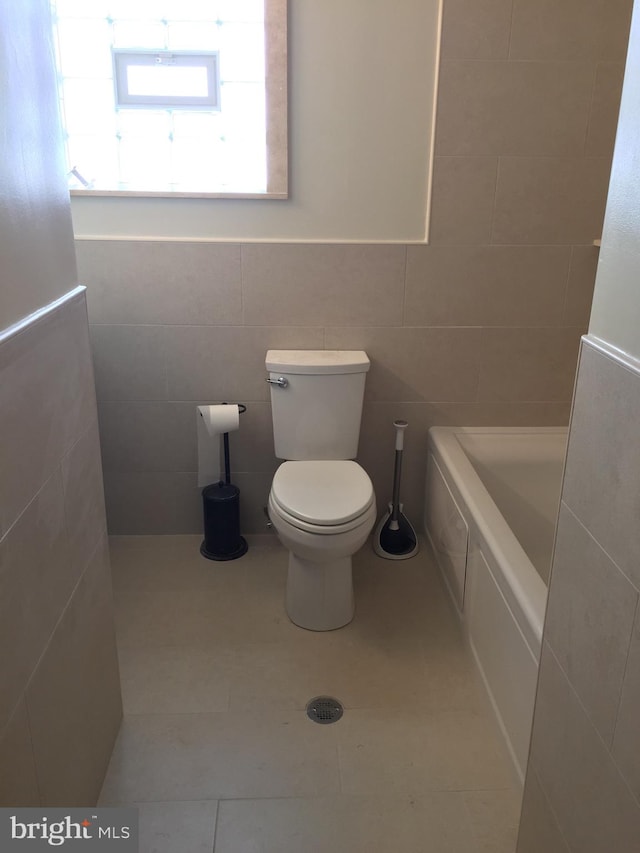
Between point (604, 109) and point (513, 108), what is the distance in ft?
1.08

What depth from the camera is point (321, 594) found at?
235cm

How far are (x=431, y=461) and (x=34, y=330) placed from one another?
6.30 ft

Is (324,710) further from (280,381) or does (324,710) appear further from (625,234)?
(625,234)

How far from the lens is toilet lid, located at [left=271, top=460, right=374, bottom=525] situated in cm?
221

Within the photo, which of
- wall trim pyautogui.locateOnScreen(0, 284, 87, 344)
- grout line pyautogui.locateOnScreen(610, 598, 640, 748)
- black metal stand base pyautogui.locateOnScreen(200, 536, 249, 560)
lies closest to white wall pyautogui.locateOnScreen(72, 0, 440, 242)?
wall trim pyautogui.locateOnScreen(0, 284, 87, 344)

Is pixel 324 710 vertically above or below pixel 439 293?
below

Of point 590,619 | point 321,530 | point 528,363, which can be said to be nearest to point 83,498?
point 321,530

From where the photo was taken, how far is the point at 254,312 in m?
2.67

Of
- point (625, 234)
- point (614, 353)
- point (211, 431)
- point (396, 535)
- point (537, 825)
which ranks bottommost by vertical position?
point (396, 535)

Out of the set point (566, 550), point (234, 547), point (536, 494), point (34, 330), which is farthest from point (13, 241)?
point (536, 494)

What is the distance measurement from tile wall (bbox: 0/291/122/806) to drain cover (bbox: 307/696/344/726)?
58 centimetres

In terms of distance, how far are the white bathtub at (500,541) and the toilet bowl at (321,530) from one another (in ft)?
1.15

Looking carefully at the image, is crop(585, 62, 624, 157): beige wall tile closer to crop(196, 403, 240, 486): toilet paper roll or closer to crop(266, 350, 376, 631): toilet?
crop(266, 350, 376, 631): toilet

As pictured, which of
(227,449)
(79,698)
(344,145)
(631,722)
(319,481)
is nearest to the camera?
(631,722)
